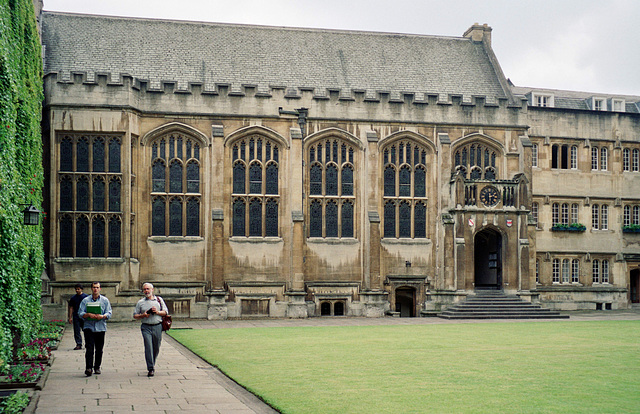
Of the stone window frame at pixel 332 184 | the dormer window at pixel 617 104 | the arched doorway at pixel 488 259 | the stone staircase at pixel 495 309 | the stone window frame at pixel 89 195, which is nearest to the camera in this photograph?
the stone window frame at pixel 89 195

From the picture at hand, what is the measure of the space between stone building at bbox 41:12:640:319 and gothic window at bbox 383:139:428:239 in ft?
0.22

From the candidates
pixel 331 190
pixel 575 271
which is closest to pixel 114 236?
pixel 331 190

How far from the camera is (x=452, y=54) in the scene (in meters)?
40.7

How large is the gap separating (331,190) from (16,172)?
20.0 meters

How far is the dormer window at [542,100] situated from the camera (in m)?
43.4

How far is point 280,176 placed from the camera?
34406mm


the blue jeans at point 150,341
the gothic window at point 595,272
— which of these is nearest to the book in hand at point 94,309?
the blue jeans at point 150,341

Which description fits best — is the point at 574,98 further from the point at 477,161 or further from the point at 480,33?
the point at 477,161

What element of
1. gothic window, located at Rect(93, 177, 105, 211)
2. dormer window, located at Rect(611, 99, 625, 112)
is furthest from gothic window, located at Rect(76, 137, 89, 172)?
dormer window, located at Rect(611, 99, 625, 112)

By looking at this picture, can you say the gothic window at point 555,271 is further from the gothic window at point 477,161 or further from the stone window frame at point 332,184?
the stone window frame at point 332,184

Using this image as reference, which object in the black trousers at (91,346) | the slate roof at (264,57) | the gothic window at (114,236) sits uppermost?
the slate roof at (264,57)

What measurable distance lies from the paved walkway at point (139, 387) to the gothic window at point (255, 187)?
12.8 metres

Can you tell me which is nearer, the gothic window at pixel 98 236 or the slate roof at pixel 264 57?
the gothic window at pixel 98 236

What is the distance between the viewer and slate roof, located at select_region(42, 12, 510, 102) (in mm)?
35344
